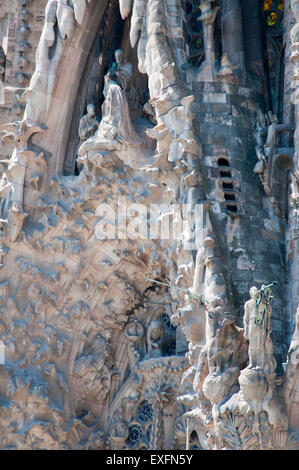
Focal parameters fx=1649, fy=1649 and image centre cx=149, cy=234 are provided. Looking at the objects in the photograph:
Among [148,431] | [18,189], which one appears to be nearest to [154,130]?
[18,189]

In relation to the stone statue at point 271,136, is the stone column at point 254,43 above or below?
above

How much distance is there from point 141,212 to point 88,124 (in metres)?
1.92

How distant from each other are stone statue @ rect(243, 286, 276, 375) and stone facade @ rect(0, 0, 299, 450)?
19.8 inches

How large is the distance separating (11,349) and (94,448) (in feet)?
5.72

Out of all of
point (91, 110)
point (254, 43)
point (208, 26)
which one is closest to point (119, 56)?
point (91, 110)

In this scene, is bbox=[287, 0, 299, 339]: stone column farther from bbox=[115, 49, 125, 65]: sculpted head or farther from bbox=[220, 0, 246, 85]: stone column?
bbox=[115, 49, 125, 65]: sculpted head

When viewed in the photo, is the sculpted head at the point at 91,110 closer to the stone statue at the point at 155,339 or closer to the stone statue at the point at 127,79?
the stone statue at the point at 127,79

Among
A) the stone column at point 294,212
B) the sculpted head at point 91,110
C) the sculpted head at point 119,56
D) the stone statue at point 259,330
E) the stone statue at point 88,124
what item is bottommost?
the stone statue at point 259,330

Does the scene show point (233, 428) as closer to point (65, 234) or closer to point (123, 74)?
point (65, 234)

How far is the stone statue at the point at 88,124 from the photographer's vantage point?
22.7 metres

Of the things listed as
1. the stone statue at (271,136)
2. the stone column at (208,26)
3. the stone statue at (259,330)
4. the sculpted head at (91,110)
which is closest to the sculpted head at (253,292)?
the stone statue at (259,330)

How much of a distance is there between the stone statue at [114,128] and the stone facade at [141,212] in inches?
1.0

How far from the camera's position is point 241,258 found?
20.0 meters

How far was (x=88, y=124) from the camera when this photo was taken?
22.8m
